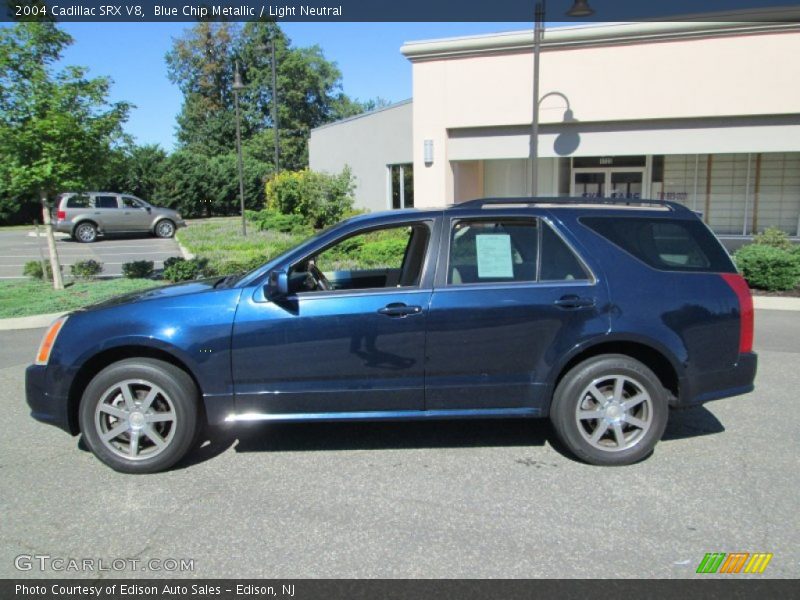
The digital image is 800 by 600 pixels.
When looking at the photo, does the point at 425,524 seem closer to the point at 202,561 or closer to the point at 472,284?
the point at 202,561

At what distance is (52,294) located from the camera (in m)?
11.6

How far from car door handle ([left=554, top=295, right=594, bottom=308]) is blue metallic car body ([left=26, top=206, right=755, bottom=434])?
27 millimetres

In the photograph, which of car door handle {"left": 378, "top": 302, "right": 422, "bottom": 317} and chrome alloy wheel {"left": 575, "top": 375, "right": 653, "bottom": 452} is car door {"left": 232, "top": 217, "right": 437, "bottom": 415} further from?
chrome alloy wheel {"left": 575, "top": 375, "right": 653, "bottom": 452}

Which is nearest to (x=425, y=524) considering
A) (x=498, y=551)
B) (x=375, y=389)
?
(x=498, y=551)

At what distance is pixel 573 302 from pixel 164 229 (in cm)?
2470

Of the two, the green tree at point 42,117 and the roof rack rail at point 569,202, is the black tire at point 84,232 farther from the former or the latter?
the roof rack rail at point 569,202

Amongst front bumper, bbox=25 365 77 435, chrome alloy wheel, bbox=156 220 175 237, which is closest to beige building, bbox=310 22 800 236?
front bumper, bbox=25 365 77 435

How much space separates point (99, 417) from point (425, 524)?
2.27 m

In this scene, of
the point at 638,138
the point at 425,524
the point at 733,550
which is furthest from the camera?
the point at 638,138

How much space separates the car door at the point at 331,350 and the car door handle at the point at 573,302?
2.84 feet

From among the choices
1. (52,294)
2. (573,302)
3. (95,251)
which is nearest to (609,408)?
(573,302)

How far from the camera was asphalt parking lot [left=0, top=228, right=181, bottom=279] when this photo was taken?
1752cm

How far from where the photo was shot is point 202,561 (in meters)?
3.26

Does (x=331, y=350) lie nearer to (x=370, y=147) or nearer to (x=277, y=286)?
(x=277, y=286)
